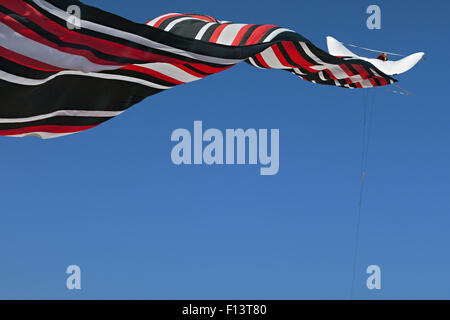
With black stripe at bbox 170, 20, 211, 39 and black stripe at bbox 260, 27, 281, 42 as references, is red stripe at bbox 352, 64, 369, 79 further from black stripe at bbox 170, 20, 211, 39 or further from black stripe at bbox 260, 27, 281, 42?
black stripe at bbox 170, 20, 211, 39

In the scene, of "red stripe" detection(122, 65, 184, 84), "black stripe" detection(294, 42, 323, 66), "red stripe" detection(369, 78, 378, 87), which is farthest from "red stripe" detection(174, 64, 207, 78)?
"red stripe" detection(369, 78, 378, 87)

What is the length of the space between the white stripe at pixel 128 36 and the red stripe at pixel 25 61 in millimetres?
336

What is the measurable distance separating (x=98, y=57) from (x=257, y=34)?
1804mm

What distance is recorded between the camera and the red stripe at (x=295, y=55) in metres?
5.45

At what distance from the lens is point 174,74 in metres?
4.79

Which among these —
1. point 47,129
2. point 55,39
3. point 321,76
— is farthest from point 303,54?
point 55,39

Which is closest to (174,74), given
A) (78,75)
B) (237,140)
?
(78,75)

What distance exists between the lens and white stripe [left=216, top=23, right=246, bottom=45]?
17.8ft

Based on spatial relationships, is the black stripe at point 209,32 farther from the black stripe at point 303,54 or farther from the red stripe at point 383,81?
the red stripe at point 383,81

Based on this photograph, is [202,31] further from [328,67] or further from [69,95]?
[328,67]

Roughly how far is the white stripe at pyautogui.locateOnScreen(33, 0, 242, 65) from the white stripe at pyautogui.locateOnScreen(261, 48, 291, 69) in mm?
1047

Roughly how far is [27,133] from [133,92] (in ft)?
3.00

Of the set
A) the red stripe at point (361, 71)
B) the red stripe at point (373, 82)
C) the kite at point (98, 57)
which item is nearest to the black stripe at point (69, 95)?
the kite at point (98, 57)

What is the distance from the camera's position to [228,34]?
545cm
